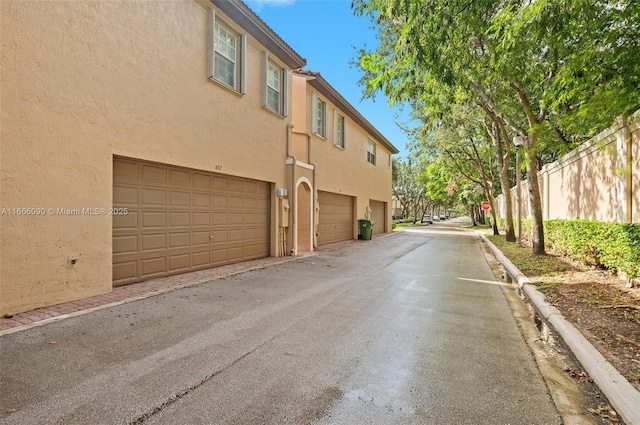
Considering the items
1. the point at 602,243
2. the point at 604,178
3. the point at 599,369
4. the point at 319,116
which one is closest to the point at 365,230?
the point at 319,116

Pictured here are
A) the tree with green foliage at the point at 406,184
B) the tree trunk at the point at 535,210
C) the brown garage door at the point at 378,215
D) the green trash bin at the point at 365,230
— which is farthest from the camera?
the tree with green foliage at the point at 406,184

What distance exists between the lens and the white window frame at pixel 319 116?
14.4 meters

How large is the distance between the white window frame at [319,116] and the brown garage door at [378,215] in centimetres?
883

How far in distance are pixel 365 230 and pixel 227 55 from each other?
12.4m

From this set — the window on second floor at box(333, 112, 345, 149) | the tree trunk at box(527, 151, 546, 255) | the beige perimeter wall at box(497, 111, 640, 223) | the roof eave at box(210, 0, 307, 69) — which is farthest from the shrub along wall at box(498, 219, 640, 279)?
the window on second floor at box(333, 112, 345, 149)

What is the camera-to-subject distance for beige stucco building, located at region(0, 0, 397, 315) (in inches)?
199

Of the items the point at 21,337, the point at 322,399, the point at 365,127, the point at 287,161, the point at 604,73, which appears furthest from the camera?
the point at 365,127

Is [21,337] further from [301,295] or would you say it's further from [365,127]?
[365,127]

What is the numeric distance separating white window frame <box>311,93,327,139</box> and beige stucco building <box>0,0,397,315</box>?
261 cm

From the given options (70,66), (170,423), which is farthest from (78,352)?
(70,66)

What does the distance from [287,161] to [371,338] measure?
28.2 ft

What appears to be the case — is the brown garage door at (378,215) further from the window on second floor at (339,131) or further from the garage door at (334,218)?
the window on second floor at (339,131)

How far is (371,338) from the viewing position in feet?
14.0

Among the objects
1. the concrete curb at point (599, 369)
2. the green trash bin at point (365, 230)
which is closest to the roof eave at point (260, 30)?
the concrete curb at point (599, 369)
